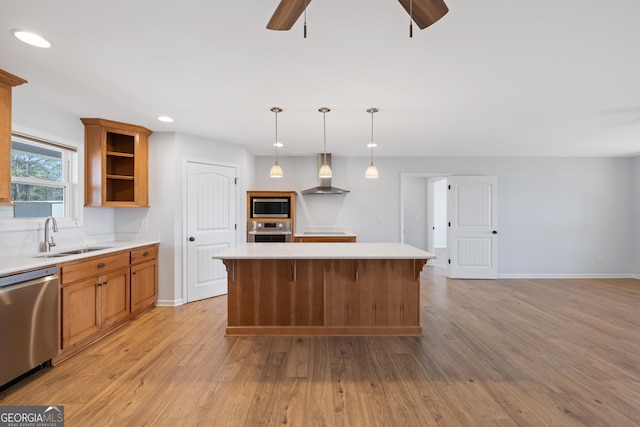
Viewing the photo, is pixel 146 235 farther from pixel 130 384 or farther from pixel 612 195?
pixel 612 195

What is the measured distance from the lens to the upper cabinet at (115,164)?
134 inches

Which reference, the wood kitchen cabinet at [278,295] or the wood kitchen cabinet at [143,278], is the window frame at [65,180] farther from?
the wood kitchen cabinet at [278,295]

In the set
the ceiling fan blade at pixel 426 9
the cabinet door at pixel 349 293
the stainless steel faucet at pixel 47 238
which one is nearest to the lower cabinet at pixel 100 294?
the stainless steel faucet at pixel 47 238

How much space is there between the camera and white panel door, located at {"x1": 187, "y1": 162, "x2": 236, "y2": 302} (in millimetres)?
4023

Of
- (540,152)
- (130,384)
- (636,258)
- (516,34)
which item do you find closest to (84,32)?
(130,384)

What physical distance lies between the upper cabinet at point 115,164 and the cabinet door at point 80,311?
3.91 ft

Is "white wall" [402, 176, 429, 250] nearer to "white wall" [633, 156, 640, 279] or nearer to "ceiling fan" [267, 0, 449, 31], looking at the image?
"white wall" [633, 156, 640, 279]

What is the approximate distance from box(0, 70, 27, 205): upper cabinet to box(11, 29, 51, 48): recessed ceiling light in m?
0.65

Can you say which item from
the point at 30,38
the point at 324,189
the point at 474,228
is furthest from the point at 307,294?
the point at 474,228

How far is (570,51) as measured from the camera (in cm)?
196

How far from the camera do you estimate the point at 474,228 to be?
5.43 metres

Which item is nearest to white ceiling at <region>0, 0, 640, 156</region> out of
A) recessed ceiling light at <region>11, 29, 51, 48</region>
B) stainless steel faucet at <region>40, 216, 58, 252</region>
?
recessed ceiling light at <region>11, 29, 51, 48</region>

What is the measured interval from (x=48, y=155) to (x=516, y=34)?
4.32 metres

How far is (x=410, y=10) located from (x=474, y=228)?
16.5ft
